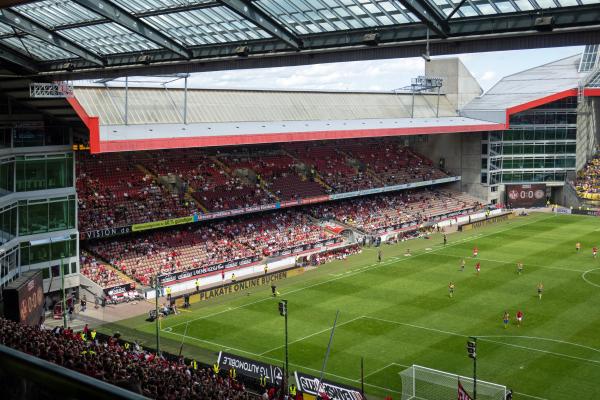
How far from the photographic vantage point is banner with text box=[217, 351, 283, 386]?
2812cm

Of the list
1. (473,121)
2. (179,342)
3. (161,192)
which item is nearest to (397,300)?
(179,342)

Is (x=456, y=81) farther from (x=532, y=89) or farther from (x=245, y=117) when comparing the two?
(x=245, y=117)

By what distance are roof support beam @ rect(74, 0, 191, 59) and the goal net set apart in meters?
15.9

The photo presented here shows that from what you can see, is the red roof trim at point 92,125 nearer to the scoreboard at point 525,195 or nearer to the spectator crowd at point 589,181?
the scoreboard at point 525,195

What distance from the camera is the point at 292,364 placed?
32.9 meters

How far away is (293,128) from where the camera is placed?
65688 mm

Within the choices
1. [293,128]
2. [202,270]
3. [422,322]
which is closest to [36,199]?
[202,270]

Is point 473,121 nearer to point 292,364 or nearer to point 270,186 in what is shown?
point 270,186

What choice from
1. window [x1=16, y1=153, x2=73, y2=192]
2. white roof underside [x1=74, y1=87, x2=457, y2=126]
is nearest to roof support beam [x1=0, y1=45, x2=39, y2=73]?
window [x1=16, y1=153, x2=73, y2=192]

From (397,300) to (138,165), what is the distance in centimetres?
2611

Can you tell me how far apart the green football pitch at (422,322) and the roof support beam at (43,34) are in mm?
14536

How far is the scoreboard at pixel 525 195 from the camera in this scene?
84.8 m

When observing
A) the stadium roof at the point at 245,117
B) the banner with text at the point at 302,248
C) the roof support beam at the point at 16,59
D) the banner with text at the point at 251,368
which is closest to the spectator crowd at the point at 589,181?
the stadium roof at the point at 245,117

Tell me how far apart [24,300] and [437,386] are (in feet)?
61.4
